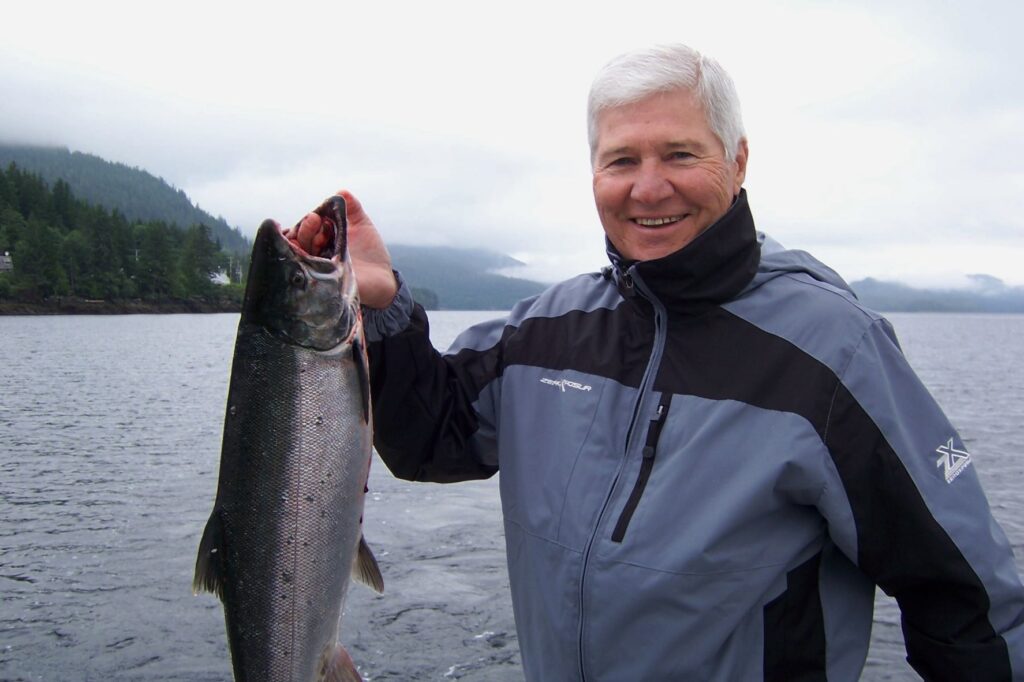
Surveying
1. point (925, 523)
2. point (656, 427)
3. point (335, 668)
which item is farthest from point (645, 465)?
point (335, 668)

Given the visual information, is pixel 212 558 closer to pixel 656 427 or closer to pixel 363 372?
pixel 363 372

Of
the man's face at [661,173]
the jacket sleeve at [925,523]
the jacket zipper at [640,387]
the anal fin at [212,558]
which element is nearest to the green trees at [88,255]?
the anal fin at [212,558]

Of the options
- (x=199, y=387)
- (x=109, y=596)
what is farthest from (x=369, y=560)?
(x=199, y=387)

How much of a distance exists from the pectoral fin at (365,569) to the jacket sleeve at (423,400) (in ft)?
1.30

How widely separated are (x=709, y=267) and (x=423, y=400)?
1.28 m

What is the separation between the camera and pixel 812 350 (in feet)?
9.27

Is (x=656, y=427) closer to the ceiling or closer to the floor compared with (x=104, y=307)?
closer to the ceiling

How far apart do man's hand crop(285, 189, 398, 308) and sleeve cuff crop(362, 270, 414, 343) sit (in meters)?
0.03

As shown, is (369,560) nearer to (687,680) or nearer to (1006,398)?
(687,680)

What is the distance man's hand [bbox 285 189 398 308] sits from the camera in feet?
10.4

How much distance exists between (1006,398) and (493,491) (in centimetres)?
2567

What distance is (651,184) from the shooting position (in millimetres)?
3051

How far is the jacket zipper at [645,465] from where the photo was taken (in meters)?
2.86

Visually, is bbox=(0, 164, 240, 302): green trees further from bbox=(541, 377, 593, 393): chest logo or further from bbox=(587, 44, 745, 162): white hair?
bbox=(587, 44, 745, 162): white hair
